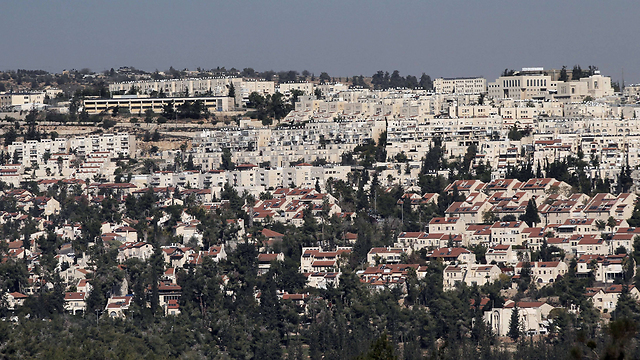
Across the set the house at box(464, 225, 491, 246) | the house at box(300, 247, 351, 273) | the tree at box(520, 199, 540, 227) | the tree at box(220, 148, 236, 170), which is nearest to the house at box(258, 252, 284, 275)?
the house at box(300, 247, 351, 273)

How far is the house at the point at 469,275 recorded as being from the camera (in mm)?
48125

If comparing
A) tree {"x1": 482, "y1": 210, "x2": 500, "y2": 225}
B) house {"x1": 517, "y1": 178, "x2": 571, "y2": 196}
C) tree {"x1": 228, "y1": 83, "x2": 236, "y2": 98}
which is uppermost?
tree {"x1": 228, "y1": 83, "x2": 236, "y2": 98}

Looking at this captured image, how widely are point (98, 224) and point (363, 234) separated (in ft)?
39.6

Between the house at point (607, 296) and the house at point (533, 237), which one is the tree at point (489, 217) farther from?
the house at point (607, 296)

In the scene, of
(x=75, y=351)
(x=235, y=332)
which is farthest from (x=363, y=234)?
(x=75, y=351)

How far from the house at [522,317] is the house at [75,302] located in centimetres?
1469

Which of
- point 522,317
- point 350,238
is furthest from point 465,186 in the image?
point 522,317

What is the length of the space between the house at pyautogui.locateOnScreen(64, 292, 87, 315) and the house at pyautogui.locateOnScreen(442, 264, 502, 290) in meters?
13.2

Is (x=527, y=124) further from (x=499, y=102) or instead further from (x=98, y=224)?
(x=98, y=224)

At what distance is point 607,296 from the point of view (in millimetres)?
45469

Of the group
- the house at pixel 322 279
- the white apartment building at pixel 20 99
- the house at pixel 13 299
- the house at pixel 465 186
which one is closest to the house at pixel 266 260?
the house at pixel 322 279

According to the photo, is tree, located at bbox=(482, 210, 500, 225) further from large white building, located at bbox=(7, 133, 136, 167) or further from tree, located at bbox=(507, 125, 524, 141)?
large white building, located at bbox=(7, 133, 136, 167)

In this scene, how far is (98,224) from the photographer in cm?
5706

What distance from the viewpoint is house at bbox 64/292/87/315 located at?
47406mm
